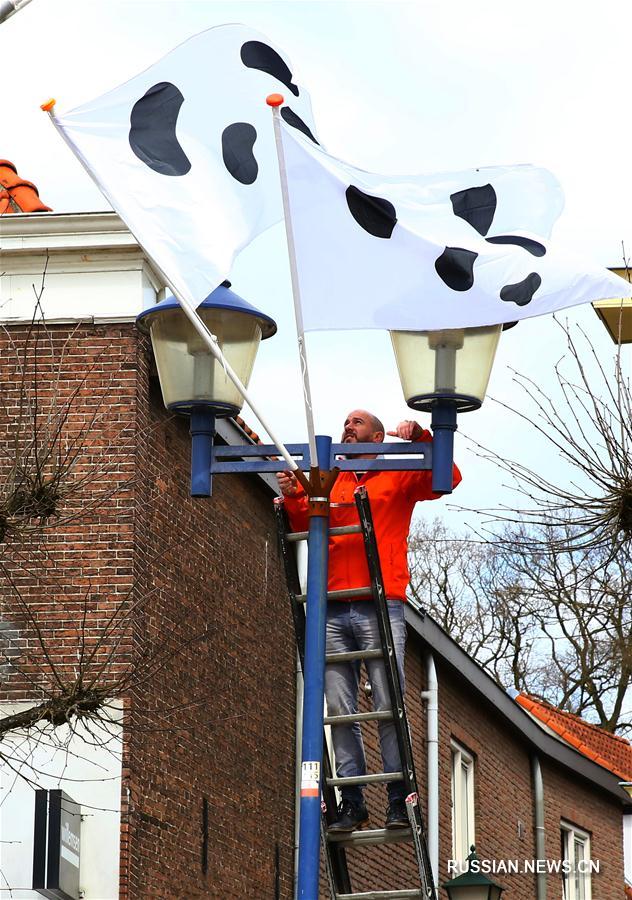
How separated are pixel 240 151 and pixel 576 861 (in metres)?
20.7

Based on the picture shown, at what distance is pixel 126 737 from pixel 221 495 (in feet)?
10.8

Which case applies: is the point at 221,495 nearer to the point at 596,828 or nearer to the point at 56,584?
the point at 56,584

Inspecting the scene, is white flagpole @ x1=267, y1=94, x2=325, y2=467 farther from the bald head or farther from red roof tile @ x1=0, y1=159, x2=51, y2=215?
red roof tile @ x1=0, y1=159, x2=51, y2=215

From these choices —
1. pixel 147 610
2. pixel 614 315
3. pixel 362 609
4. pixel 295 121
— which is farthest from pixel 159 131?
pixel 147 610

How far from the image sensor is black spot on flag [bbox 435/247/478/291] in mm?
8844

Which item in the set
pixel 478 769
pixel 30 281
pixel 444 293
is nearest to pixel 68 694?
pixel 444 293

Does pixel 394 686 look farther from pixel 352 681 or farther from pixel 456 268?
pixel 456 268

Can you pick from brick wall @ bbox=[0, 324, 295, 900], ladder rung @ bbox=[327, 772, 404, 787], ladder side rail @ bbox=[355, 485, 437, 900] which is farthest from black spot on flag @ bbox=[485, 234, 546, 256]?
brick wall @ bbox=[0, 324, 295, 900]

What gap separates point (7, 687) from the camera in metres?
13.4

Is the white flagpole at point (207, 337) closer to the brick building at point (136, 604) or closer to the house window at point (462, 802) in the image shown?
the brick building at point (136, 604)

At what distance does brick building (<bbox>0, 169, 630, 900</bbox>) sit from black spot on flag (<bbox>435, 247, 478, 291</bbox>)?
10.4ft

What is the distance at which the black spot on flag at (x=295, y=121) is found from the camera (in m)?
8.99

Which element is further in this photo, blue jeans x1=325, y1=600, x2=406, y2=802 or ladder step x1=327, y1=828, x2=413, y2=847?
blue jeans x1=325, y1=600, x2=406, y2=802

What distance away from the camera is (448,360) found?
350 inches
